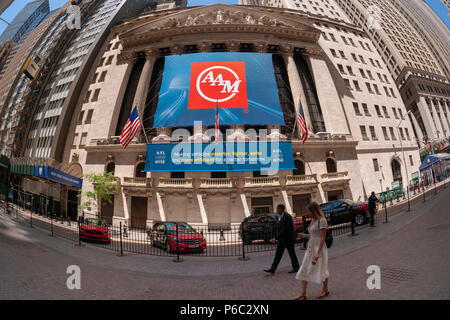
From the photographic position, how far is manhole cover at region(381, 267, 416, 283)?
356cm

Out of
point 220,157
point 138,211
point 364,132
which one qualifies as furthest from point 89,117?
point 364,132

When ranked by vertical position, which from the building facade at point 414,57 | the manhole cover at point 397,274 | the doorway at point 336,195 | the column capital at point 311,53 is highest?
the building facade at point 414,57

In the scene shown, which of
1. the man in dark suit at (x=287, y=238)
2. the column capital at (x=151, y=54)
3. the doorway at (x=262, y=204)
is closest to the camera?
the man in dark suit at (x=287, y=238)

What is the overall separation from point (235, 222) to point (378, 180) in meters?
21.2

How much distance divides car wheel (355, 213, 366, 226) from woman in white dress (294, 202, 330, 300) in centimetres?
897

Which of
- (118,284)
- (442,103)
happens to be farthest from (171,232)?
(442,103)

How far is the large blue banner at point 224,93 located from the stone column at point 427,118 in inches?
2248

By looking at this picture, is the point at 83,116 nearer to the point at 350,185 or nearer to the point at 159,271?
the point at 159,271

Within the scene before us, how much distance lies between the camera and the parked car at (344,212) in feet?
31.0

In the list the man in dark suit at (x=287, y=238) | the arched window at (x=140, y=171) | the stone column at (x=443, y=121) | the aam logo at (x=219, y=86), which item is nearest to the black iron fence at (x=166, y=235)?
the man in dark suit at (x=287, y=238)

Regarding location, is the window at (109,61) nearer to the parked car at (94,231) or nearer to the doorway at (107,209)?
the doorway at (107,209)

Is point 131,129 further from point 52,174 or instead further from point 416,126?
point 416,126

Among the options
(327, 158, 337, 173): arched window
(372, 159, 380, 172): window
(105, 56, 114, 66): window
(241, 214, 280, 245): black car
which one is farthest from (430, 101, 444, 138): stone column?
(105, 56, 114, 66): window

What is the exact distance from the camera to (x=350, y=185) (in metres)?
15.0
